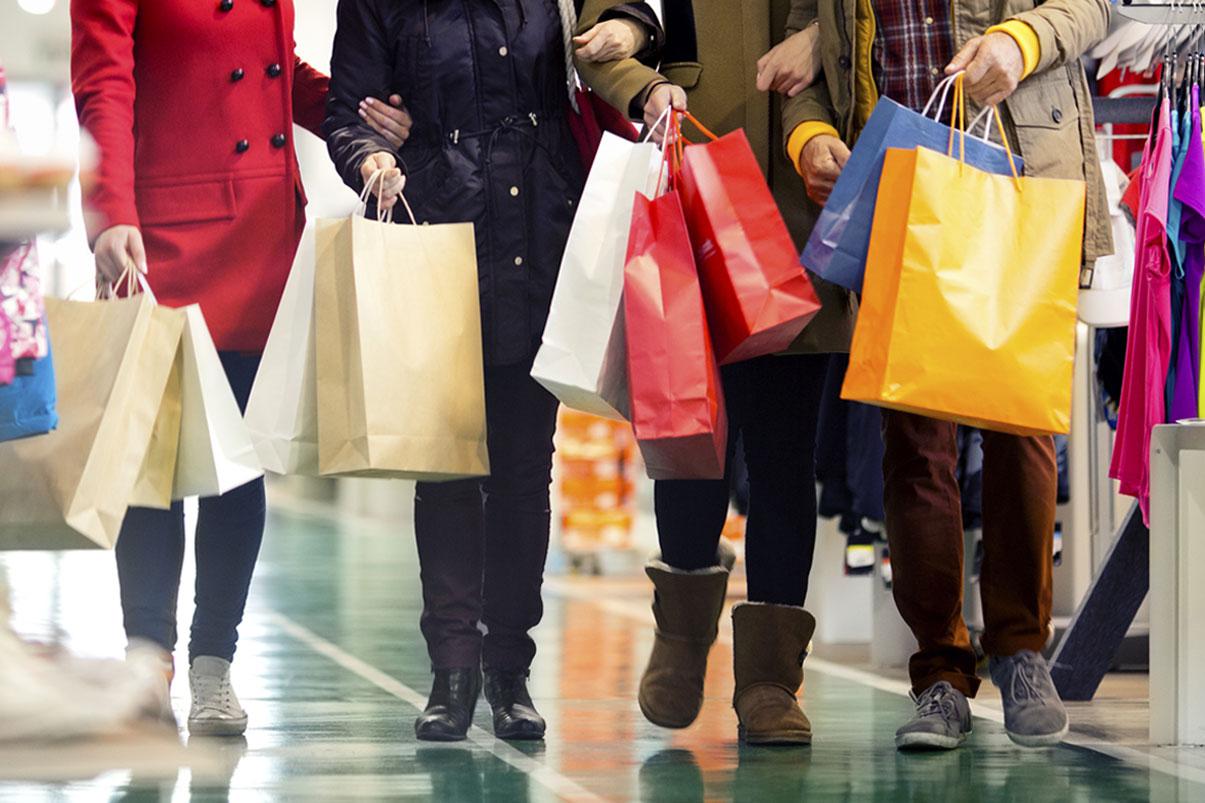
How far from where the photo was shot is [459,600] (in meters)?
3.37

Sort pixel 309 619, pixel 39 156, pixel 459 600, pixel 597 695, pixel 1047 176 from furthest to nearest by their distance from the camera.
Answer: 1. pixel 309 619
2. pixel 597 695
3. pixel 459 600
4. pixel 1047 176
5. pixel 39 156

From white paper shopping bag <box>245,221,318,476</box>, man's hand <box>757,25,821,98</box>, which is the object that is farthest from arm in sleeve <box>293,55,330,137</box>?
man's hand <box>757,25,821,98</box>

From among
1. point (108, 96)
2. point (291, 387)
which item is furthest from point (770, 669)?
point (108, 96)

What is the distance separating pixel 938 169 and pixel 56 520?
A: 4.87 feet

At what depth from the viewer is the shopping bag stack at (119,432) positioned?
10.0 feet

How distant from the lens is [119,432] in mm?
3111

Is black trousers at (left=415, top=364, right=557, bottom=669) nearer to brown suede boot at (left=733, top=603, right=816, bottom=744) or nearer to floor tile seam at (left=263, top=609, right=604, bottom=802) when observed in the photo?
floor tile seam at (left=263, top=609, right=604, bottom=802)

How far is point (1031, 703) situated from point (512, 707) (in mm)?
909

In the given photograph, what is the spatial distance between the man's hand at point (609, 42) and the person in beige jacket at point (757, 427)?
17 mm

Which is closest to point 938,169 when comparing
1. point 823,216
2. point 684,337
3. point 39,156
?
point 823,216

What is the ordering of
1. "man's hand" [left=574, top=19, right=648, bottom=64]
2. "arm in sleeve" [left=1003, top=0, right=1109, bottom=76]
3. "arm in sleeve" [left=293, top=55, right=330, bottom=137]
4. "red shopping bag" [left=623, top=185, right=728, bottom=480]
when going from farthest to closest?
1. "arm in sleeve" [left=293, top=55, right=330, bottom=137]
2. "man's hand" [left=574, top=19, right=648, bottom=64]
3. "arm in sleeve" [left=1003, top=0, right=1109, bottom=76]
4. "red shopping bag" [left=623, top=185, right=728, bottom=480]

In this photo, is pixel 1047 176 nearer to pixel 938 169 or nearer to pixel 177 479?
pixel 938 169

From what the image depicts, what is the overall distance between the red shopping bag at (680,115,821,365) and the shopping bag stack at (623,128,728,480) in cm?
4

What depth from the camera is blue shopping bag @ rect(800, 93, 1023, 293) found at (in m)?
3.02
